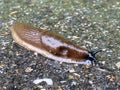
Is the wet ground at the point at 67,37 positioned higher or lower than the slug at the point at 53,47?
lower

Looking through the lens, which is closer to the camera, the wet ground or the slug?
the wet ground

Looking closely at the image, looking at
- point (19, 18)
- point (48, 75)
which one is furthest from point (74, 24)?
point (48, 75)

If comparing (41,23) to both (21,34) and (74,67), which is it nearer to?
(21,34)

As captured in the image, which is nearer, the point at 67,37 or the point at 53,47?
the point at 53,47

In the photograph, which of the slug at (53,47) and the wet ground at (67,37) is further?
the slug at (53,47)
